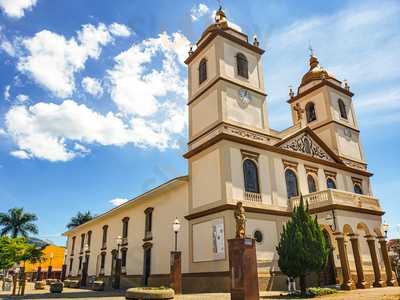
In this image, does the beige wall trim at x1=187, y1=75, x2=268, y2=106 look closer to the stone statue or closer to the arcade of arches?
the arcade of arches

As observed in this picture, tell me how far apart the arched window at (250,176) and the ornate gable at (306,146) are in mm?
3457

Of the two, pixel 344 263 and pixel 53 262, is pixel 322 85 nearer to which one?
pixel 344 263

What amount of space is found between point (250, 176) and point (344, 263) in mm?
7423

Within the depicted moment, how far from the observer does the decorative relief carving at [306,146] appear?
25438 millimetres

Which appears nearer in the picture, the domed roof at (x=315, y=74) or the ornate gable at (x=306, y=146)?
the ornate gable at (x=306, y=146)

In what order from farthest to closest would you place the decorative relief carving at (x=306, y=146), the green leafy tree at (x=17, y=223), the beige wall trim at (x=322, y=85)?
the green leafy tree at (x=17, y=223)
the beige wall trim at (x=322, y=85)
the decorative relief carving at (x=306, y=146)

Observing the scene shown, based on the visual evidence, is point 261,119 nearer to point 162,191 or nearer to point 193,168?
point 193,168

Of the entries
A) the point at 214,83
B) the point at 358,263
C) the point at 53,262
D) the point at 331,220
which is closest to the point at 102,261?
the point at 214,83

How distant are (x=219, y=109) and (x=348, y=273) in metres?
12.6

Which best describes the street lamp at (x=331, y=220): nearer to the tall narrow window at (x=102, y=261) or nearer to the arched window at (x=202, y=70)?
the arched window at (x=202, y=70)

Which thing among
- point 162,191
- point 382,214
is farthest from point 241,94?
point 382,214

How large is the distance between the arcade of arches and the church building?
0.06 meters

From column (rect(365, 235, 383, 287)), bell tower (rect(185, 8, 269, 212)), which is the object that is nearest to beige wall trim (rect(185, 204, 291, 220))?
bell tower (rect(185, 8, 269, 212))

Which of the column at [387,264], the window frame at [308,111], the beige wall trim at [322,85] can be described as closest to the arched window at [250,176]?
the column at [387,264]
